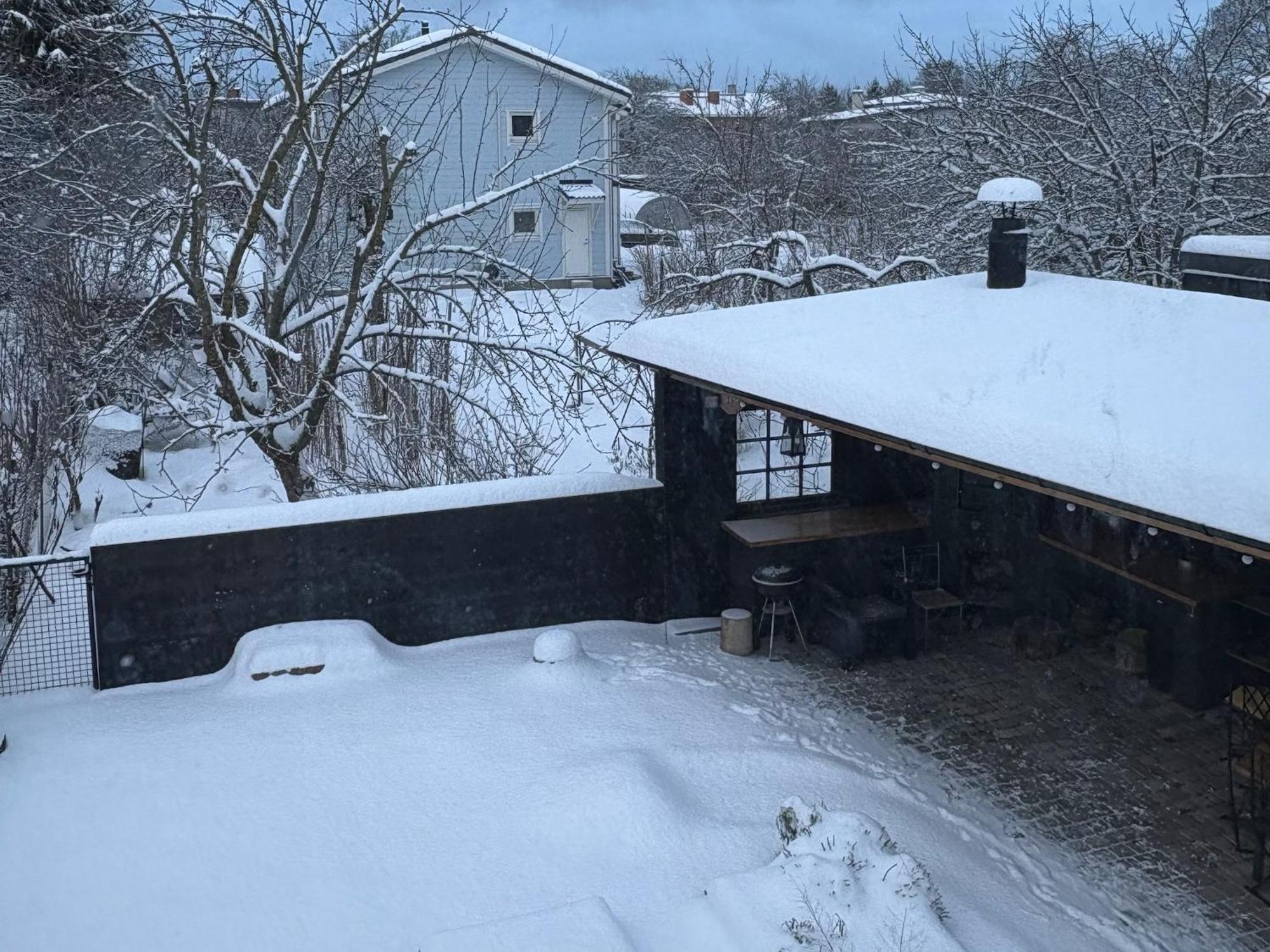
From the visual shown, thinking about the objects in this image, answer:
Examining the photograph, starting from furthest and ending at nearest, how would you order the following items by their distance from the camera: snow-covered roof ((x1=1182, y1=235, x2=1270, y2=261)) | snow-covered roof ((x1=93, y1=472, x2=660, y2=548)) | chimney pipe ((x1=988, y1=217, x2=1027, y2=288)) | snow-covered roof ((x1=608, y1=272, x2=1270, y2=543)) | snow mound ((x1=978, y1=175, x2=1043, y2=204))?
snow-covered roof ((x1=1182, y1=235, x2=1270, y2=261)) < snow-covered roof ((x1=93, y1=472, x2=660, y2=548)) < chimney pipe ((x1=988, y1=217, x2=1027, y2=288)) < snow mound ((x1=978, y1=175, x2=1043, y2=204)) < snow-covered roof ((x1=608, y1=272, x2=1270, y2=543))

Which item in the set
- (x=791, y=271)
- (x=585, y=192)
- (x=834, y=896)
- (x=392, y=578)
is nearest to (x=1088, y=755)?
(x=834, y=896)

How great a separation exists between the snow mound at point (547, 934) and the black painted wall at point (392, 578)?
3.80 meters

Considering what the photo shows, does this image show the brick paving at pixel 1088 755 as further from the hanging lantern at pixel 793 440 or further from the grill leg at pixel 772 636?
the hanging lantern at pixel 793 440

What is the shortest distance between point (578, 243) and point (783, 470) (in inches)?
760

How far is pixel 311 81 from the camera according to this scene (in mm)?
11125

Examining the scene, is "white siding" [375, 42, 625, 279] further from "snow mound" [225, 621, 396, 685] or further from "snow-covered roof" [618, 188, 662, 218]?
"snow mound" [225, 621, 396, 685]

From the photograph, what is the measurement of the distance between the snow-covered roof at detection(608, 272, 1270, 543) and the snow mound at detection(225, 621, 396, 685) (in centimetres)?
298

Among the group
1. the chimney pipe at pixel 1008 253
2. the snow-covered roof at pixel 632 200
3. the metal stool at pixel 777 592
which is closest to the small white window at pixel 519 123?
the snow-covered roof at pixel 632 200

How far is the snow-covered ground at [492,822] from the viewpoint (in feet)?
17.1

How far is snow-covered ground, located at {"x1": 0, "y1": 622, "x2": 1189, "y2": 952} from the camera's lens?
5.20 m

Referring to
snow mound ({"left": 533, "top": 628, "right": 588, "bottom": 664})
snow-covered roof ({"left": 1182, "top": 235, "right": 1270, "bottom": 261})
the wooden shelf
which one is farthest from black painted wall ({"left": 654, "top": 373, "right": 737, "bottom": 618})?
snow-covered roof ({"left": 1182, "top": 235, "right": 1270, "bottom": 261})

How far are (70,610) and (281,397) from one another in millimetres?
2968

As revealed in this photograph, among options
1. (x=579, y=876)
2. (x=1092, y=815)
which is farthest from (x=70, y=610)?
(x=1092, y=815)

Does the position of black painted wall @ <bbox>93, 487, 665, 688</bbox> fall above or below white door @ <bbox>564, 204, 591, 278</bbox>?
below
